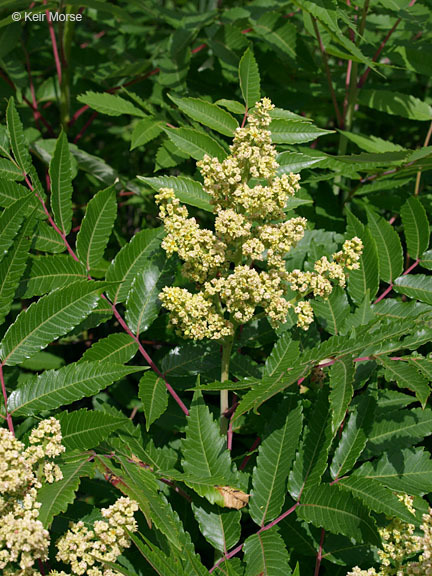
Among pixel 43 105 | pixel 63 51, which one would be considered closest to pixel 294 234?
pixel 63 51

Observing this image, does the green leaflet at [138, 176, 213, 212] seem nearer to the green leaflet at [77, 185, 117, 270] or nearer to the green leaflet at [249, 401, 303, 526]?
the green leaflet at [77, 185, 117, 270]

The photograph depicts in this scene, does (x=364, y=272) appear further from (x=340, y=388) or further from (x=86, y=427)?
(x=86, y=427)

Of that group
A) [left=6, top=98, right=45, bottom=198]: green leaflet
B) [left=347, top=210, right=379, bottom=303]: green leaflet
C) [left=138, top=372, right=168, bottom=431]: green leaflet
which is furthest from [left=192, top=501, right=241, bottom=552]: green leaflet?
[left=6, top=98, right=45, bottom=198]: green leaflet

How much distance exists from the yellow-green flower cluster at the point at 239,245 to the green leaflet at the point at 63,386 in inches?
9.5

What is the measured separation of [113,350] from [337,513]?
2.69ft

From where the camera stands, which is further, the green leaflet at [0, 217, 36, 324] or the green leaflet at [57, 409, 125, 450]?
the green leaflet at [0, 217, 36, 324]

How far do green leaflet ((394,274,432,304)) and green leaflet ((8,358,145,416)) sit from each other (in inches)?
39.8

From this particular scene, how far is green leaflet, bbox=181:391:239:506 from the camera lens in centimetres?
175

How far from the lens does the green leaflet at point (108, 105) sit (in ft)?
8.27

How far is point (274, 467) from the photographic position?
1.79 m

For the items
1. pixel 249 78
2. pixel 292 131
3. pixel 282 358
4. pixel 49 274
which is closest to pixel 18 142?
pixel 49 274

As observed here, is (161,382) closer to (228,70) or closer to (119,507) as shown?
(119,507)

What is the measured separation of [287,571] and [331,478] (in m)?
0.34

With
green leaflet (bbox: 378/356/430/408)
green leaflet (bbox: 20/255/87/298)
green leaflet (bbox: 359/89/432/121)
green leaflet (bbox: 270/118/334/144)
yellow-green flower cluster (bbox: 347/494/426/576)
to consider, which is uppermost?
green leaflet (bbox: 359/89/432/121)
